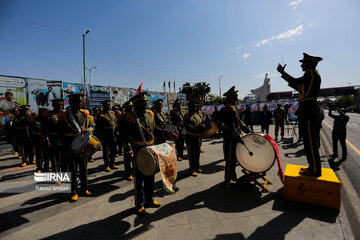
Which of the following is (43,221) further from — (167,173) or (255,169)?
(255,169)

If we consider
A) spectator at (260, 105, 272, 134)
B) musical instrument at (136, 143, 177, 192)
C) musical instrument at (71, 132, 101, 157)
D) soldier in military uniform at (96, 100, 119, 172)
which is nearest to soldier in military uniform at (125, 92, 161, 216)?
musical instrument at (136, 143, 177, 192)

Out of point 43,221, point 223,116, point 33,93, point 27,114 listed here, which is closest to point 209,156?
point 223,116

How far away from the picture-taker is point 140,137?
12.0 ft

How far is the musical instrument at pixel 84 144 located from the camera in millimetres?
4027

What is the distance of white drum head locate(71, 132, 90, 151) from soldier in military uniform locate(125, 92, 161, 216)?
1.05m

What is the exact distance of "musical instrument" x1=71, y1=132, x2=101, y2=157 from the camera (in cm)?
403

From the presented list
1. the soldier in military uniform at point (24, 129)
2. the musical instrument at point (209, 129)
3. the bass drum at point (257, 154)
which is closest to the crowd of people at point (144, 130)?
the musical instrument at point (209, 129)

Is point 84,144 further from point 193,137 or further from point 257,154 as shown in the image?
point 257,154

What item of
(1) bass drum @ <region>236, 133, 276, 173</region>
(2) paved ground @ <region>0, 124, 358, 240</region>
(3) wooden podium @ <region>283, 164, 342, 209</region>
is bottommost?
(2) paved ground @ <region>0, 124, 358, 240</region>

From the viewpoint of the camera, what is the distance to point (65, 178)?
5.14 meters

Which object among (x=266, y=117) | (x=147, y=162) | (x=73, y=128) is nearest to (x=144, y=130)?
(x=147, y=162)

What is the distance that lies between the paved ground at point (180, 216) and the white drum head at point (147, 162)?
0.95 m

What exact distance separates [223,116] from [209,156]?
3.84m

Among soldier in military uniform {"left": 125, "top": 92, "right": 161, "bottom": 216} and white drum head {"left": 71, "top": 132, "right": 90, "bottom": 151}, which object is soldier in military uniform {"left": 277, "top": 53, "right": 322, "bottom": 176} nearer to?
soldier in military uniform {"left": 125, "top": 92, "right": 161, "bottom": 216}
